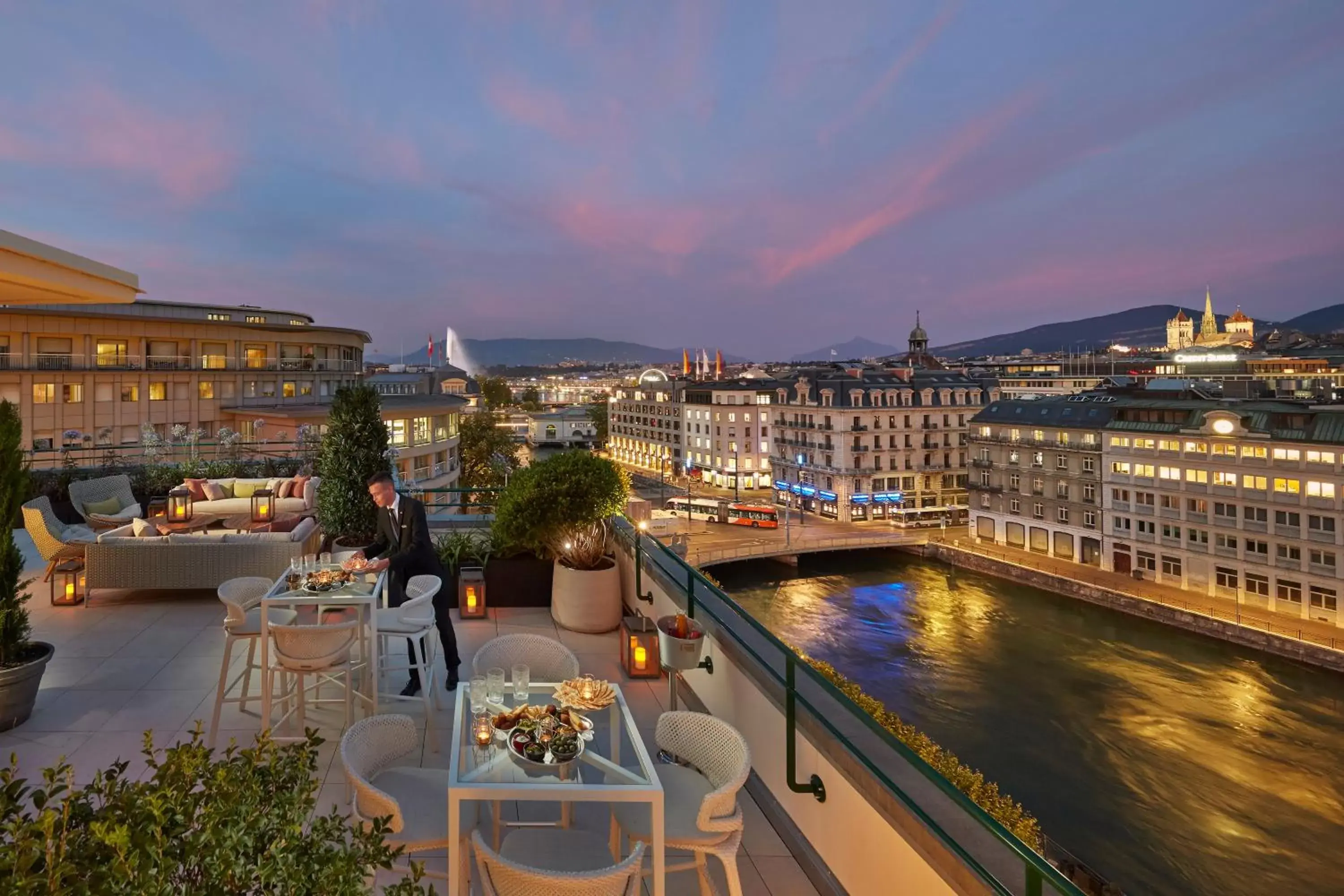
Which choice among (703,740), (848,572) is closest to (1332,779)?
(848,572)

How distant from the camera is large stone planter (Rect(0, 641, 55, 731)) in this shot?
15.6 feet

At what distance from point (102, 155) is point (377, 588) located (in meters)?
46.8

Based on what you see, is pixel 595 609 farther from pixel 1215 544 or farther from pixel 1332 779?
pixel 1215 544

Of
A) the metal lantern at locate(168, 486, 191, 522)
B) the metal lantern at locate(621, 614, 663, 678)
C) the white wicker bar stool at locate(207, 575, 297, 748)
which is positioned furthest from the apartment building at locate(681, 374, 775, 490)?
the white wicker bar stool at locate(207, 575, 297, 748)

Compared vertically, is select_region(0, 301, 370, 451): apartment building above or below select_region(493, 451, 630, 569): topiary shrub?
above

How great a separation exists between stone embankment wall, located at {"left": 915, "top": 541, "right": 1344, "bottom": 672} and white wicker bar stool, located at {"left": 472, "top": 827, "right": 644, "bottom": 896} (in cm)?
4546

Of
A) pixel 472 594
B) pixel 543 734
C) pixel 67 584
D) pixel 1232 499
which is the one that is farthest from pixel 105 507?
pixel 1232 499

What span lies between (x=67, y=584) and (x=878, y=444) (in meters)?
61.8

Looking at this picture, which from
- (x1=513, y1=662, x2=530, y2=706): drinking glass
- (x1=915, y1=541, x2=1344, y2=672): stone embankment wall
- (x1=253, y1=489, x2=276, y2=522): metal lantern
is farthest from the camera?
(x1=915, y1=541, x2=1344, y2=672): stone embankment wall

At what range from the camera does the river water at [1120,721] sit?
23859mm

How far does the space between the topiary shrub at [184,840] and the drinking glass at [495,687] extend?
1740 mm

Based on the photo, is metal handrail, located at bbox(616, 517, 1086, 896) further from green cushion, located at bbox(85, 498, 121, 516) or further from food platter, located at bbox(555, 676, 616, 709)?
green cushion, located at bbox(85, 498, 121, 516)

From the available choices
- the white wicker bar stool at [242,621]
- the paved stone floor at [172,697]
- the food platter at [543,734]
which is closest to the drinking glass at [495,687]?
the food platter at [543,734]

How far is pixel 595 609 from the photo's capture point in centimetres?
710
